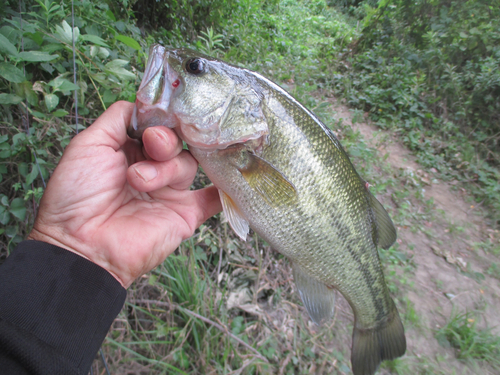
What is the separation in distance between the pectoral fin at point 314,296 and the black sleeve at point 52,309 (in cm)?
100

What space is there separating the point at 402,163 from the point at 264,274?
350cm

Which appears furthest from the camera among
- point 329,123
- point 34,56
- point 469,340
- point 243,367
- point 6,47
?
point 329,123

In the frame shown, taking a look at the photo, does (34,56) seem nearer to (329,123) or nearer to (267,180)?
(267,180)

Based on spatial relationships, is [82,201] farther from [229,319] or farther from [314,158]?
[229,319]

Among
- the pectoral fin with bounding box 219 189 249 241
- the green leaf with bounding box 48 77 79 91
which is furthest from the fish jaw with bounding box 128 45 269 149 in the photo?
the green leaf with bounding box 48 77 79 91

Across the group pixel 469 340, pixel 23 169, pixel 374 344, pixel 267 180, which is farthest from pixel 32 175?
pixel 469 340

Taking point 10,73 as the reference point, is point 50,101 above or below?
below

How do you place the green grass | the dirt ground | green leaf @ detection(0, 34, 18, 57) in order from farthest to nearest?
the dirt ground < the green grass < green leaf @ detection(0, 34, 18, 57)

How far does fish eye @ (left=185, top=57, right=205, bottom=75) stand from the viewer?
1.24 metres

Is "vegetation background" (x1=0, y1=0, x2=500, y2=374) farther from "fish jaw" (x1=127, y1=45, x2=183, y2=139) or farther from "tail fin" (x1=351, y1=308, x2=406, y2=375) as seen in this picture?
"fish jaw" (x1=127, y1=45, x2=183, y2=139)

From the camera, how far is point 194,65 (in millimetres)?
1241

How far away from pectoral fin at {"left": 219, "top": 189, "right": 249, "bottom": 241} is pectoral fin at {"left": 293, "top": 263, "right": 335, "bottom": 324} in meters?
0.46

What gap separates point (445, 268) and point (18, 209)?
4131 mm

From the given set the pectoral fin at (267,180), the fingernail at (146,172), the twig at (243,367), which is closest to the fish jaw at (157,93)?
the fingernail at (146,172)
